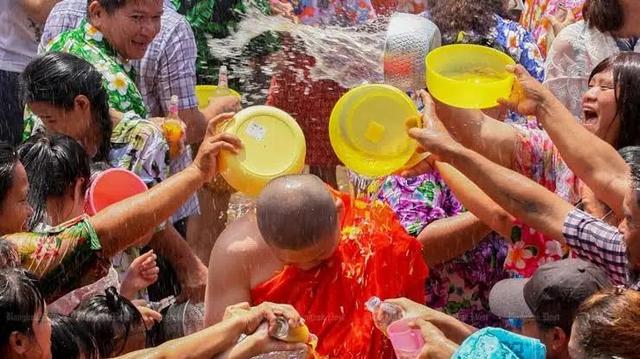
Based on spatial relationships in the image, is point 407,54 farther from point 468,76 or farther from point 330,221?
point 330,221

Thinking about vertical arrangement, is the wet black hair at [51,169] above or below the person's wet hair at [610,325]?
below

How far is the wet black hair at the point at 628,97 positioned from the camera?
187 inches

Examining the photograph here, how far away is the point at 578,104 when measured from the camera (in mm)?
5859

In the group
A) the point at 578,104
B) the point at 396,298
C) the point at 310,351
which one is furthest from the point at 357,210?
the point at 578,104

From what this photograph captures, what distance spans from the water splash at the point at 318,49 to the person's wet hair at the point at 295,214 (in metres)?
1.65

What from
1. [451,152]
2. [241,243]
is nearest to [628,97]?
[451,152]

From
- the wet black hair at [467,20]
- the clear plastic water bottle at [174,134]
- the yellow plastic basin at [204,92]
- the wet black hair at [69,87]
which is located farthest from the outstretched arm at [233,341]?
the yellow plastic basin at [204,92]

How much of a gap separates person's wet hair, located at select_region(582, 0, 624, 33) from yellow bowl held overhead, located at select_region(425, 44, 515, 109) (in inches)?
48.7

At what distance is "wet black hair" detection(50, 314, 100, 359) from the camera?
4105 mm

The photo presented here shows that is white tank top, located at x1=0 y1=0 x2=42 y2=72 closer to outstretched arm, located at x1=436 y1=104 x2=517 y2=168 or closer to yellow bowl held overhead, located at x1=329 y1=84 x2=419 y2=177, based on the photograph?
yellow bowl held overhead, located at x1=329 y1=84 x2=419 y2=177

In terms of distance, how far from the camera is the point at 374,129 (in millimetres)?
4871

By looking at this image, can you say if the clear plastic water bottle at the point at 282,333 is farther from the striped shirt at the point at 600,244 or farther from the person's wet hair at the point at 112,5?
the person's wet hair at the point at 112,5

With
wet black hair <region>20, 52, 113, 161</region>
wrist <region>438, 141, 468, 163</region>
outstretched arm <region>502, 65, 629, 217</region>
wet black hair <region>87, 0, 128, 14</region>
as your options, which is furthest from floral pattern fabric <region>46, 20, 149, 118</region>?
outstretched arm <region>502, 65, 629, 217</region>

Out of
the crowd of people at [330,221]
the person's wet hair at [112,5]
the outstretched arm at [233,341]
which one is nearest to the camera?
the outstretched arm at [233,341]
